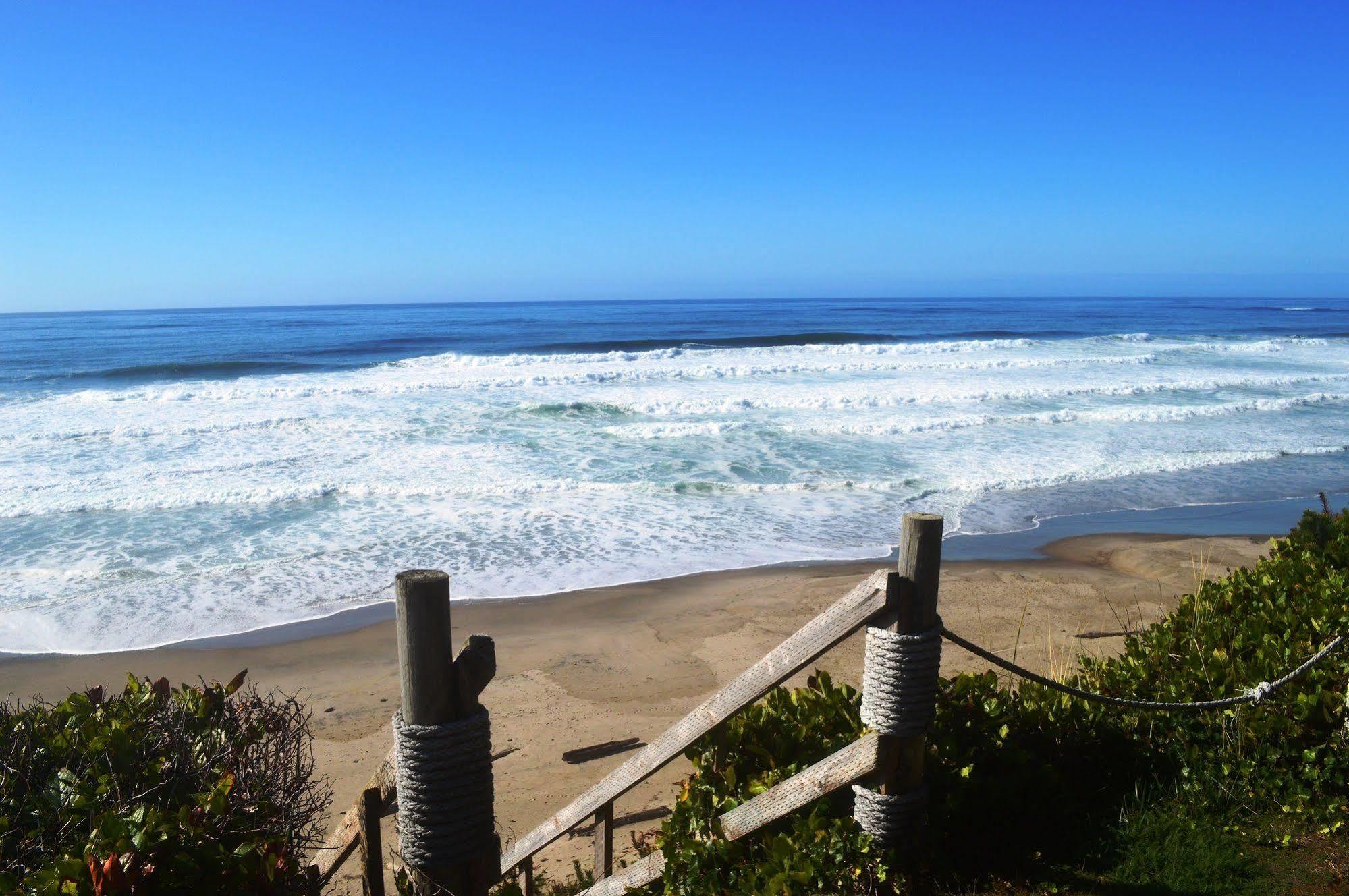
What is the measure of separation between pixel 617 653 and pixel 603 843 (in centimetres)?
354

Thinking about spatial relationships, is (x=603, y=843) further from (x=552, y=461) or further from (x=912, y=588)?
(x=552, y=461)

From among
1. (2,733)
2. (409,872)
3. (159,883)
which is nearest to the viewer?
(159,883)

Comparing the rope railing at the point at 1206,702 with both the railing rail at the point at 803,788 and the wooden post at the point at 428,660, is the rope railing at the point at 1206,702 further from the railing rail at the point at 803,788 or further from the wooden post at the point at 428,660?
the wooden post at the point at 428,660

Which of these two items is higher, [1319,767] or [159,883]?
[159,883]

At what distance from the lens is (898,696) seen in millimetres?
3039

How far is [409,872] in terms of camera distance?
102 inches

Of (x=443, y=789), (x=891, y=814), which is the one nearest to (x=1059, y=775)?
(x=891, y=814)

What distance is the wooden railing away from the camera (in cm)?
293

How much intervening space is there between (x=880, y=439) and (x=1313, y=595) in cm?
1232

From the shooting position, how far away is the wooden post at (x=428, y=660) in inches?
91.0

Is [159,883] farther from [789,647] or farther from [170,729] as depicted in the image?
[789,647]

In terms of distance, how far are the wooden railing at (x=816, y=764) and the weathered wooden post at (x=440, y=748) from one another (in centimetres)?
8

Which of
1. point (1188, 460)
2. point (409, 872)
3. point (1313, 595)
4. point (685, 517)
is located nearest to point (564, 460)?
point (685, 517)

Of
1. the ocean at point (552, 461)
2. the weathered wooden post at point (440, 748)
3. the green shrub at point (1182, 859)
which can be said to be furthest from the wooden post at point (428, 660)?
the ocean at point (552, 461)
